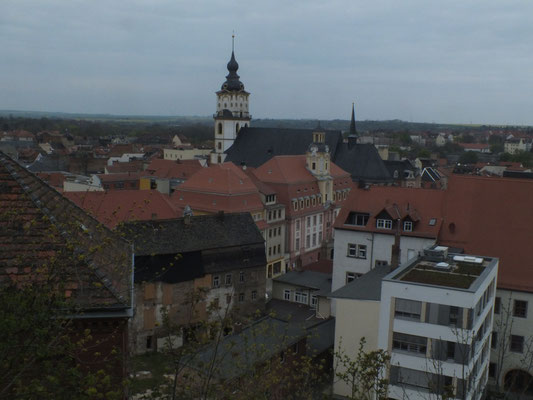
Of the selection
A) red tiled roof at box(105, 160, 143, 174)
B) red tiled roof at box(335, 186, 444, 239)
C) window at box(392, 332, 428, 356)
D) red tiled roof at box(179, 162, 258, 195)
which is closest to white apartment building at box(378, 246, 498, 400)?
window at box(392, 332, 428, 356)

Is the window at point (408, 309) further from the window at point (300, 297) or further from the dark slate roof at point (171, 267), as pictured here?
A: the window at point (300, 297)

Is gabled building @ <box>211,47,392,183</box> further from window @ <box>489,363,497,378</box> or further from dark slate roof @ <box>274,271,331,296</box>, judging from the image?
window @ <box>489,363,497,378</box>

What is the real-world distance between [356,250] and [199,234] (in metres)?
10.1

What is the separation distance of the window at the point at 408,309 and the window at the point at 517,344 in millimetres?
8280

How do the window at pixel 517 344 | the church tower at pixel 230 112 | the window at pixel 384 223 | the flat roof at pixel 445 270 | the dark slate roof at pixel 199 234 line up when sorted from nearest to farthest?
the flat roof at pixel 445 270
the window at pixel 517 344
the dark slate roof at pixel 199 234
the window at pixel 384 223
the church tower at pixel 230 112

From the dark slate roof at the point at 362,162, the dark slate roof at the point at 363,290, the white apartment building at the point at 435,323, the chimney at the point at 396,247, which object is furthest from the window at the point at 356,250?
the dark slate roof at the point at 362,162

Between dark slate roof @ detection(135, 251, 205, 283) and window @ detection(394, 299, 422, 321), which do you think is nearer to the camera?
window @ detection(394, 299, 422, 321)

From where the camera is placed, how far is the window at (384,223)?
35781 mm

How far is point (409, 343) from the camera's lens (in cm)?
2538

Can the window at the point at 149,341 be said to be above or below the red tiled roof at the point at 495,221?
below

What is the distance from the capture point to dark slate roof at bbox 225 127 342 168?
82.8 metres

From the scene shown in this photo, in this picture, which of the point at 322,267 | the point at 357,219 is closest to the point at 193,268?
the point at 357,219

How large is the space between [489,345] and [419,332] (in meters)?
6.12

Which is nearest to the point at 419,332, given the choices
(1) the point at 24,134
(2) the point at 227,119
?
(2) the point at 227,119
